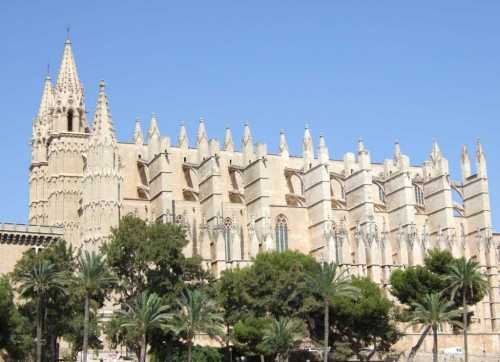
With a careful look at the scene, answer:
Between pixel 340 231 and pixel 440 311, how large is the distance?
20.6 meters

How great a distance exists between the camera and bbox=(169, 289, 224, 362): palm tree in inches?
1914

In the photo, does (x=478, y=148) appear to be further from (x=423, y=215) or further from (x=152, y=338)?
(x=152, y=338)

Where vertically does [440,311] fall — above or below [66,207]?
below

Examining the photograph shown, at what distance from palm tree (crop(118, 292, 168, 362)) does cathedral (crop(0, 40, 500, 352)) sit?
15731 mm

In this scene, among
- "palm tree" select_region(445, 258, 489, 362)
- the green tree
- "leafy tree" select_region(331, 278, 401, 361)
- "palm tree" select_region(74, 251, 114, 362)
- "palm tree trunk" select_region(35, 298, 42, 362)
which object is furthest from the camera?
"leafy tree" select_region(331, 278, 401, 361)

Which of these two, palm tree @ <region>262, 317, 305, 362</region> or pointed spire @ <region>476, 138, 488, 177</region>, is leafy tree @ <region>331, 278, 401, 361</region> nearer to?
palm tree @ <region>262, 317, 305, 362</region>

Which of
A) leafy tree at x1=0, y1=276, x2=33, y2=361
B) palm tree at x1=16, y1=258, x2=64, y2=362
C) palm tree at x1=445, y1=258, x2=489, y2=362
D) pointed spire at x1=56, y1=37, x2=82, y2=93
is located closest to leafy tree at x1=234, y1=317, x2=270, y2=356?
palm tree at x1=16, y1=258, x2=64, y2=362

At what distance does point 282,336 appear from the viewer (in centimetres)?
5216

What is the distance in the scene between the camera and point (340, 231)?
75.7m

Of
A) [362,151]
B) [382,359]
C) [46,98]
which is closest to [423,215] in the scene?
[362,151]

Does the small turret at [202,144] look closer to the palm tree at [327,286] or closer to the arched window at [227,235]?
the arched window at [227,235]

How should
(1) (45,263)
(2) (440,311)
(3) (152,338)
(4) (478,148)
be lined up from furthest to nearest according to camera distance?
(4) (478,148) < (2) (440,311) < (3) (152,338) < (1) (45,263)

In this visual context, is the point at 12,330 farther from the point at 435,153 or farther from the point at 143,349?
the point at 435,153

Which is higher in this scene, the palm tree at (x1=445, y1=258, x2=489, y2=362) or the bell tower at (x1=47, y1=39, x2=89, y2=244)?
the bell tower at (x1=47, y1=39, x2=89, y2=244)
